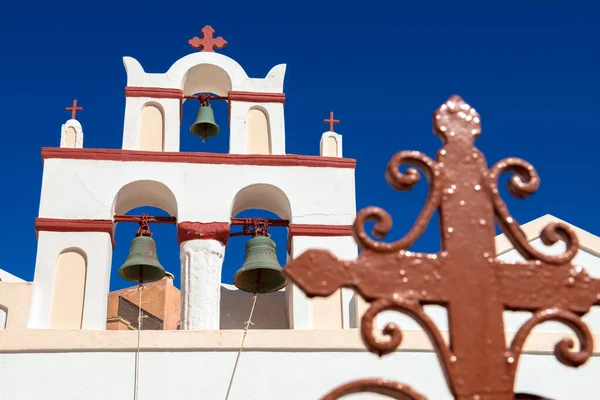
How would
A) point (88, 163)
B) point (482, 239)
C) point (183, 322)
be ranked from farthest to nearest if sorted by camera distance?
1. point (88, 163)
2. point (183, 322)
3. point (482, 239)

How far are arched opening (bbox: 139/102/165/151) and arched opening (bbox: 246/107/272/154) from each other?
71 cm

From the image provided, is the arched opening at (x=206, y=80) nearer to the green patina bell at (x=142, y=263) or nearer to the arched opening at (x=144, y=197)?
the arched opening at (x=144, y=197)

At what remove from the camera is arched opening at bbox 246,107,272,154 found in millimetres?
6816

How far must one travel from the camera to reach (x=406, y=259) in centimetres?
184

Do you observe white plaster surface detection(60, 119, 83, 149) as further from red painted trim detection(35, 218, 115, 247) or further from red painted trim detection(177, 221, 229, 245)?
red painted trim detection(177, 221, 229, 245)

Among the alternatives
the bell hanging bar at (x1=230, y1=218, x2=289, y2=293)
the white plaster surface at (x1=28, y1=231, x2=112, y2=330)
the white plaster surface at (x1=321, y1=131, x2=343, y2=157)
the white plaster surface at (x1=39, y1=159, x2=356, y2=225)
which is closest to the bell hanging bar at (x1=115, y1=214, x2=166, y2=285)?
the white plaster surface at (x1=28, y1=231, x2=112, y2=330)

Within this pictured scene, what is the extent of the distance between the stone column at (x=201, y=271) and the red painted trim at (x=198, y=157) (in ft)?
1.84

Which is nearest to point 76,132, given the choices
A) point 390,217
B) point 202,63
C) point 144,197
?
point 144,197

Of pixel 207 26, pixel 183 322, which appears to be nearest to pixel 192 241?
pixel 183 322

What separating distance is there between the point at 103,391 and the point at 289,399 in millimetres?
1152

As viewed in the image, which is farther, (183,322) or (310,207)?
(310,207)

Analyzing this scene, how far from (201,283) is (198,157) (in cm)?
104

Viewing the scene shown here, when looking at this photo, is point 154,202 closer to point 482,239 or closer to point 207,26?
point 207,26

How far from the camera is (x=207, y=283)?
238 inches
